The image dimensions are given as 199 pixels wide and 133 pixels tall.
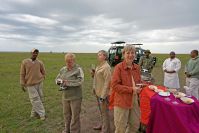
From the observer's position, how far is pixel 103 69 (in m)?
5.19

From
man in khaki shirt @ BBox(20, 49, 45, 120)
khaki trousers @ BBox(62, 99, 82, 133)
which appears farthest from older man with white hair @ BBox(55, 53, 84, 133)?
man in khaki shirt @ BBox(20, 49, 45, 120)

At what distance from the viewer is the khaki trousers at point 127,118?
4.09m

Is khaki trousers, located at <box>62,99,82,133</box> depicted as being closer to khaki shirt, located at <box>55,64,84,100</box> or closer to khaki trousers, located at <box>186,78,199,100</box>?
khaki shirt, located at <box>55,64,84,100</box>

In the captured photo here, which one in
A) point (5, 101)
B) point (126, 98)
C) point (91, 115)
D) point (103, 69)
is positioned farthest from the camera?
point (5, 101)

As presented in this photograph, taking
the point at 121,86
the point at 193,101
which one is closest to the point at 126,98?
the point at 121,86

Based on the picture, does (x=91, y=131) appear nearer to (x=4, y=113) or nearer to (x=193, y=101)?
(x=193, y=101)

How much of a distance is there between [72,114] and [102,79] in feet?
3.30

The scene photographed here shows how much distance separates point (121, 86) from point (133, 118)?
63 centimetres

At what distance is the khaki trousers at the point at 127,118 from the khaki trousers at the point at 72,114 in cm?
138

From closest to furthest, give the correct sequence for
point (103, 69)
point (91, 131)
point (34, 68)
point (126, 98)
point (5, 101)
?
point (126, 98) → point (103, 69) → point (91, 131) → point (34, 68) → point (5, 101)

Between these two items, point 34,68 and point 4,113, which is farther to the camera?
point 4,113

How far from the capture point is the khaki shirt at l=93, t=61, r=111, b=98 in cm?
509

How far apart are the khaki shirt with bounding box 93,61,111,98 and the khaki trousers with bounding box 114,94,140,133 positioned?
0.98m

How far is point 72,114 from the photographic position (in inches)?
211
